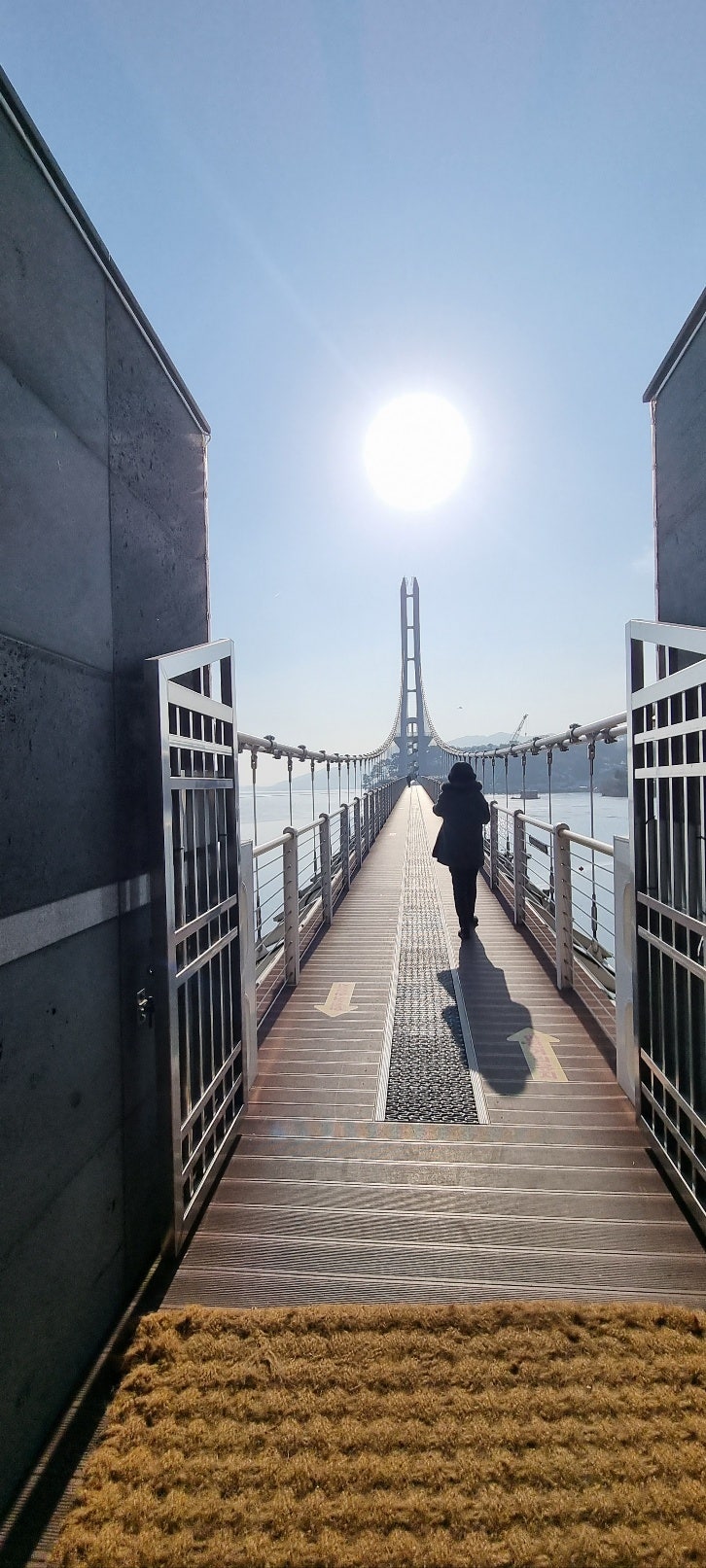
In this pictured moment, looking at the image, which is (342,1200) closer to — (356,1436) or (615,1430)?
(356,1436)

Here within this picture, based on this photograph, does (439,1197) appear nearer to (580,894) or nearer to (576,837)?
(576,837)

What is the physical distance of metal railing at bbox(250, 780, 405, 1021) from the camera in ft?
12.5

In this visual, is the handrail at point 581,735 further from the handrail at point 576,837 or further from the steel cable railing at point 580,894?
the handrail at point 576,837

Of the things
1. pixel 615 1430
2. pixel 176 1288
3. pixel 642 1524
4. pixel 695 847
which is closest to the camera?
pixel 642 1524

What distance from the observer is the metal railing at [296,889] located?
382 cm

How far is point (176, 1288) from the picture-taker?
1738 millimetres

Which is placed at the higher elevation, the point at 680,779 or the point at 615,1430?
the point at 680,779

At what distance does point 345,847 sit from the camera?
283 inches

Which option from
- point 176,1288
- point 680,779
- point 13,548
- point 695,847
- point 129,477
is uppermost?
point 129,477

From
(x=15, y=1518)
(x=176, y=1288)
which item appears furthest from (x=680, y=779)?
(x=15, y=1518)

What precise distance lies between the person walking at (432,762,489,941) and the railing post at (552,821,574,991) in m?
1.19

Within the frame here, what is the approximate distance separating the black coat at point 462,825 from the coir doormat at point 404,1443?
3534mm

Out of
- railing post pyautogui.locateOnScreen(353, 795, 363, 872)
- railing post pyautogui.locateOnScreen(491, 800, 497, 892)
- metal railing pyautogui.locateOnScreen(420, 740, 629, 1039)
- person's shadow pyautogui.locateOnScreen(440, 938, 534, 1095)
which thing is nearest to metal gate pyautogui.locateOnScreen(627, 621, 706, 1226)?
metal railing pyautogui.locateOnScreen(420, 740, 629, 1039)

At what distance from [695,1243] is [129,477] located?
2.81 metres
